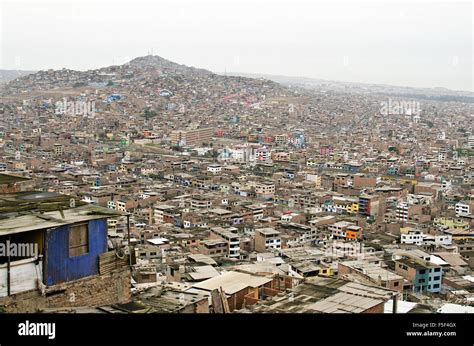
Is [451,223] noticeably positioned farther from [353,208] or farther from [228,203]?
[228,203]

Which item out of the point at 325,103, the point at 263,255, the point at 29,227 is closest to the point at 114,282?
the point at 29,227

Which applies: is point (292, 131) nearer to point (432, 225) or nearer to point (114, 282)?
point (432, 225)

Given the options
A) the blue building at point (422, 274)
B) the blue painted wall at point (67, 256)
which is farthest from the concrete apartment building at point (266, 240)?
the blue painted wall at point (67, 256)

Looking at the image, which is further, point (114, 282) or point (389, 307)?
point (389, 307)

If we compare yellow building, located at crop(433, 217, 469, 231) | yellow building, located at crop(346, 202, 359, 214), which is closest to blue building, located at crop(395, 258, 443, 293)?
yellow building, located at crop(433, 217, 469, 231)

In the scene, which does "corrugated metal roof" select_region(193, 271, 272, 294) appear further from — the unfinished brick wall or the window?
the window

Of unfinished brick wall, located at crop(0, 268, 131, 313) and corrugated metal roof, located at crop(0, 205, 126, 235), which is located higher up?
corrugated metal roof, located at crop(0, 205, 126, 235)
